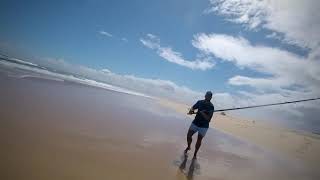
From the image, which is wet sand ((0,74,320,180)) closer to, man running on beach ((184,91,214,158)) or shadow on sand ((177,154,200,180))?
shadow on sand ((177,154,200,180))

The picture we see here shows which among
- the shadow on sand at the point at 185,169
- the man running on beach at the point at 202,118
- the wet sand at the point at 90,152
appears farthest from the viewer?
the man running on beach at the point at 202,118

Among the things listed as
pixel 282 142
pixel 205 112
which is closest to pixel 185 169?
pixel 205 112

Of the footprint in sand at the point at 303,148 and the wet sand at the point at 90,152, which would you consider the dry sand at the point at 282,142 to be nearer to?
the footprint in sand at the point at 303,148

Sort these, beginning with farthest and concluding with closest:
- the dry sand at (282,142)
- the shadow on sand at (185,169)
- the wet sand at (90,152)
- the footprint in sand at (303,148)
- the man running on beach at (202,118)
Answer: the footprint in sand at (303,148), the dry sand at (282,142), the man running on beach at (202,118), the shadow on sand at (185,169), the wet sand at (90,152)

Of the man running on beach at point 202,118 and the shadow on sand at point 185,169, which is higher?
the man running on beach at point 202,118

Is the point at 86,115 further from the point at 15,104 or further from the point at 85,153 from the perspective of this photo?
the point at 85,153

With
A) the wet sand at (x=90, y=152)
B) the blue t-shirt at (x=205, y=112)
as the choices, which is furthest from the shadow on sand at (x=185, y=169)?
the blue t-shirt at (x=205, y=112)

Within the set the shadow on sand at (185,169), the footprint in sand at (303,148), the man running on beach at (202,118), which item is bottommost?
the shadow on sand at (185,169)

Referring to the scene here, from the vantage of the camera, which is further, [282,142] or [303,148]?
[282,142]

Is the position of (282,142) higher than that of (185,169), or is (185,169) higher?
(282,142)

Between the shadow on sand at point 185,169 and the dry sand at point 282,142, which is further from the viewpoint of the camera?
the dry sand at point 282,142

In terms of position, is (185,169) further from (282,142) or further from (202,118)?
(282,142)

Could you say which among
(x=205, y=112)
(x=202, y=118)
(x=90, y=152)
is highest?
(x=205, y=112)

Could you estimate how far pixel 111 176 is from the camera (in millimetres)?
5051
